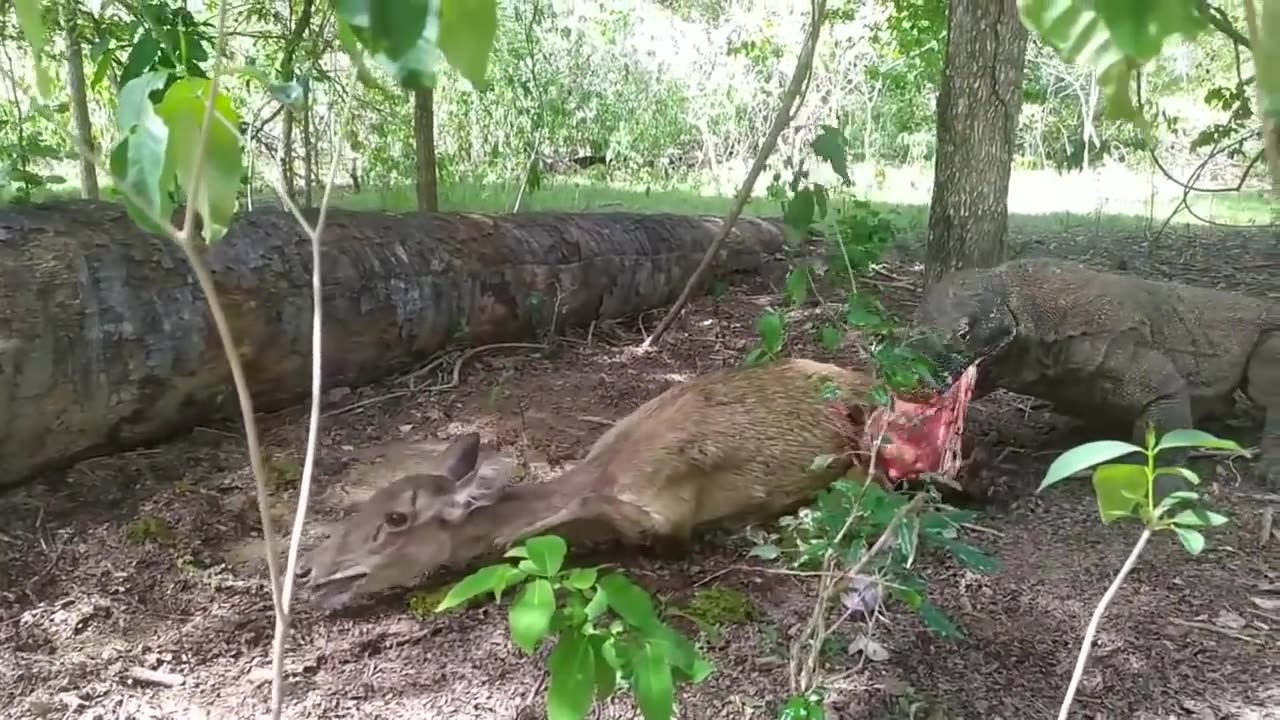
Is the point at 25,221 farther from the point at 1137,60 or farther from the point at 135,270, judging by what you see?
the point at 1137,60

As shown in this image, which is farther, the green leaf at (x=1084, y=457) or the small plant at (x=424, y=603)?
the small plant at (x=424, y=603)

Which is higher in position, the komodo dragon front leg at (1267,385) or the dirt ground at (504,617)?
the komodo dragon front leg at (1267,385)

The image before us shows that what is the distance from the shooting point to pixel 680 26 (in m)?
7.34

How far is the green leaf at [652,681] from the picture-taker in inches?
47.0

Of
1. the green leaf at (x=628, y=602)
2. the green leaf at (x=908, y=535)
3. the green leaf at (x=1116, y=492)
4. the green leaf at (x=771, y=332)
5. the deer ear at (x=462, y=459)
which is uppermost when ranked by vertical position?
the green leaf at (x=1116, y=492)

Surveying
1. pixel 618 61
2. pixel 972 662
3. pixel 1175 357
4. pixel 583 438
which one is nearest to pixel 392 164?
pixel 618 61

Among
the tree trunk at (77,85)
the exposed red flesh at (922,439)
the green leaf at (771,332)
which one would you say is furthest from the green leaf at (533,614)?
the tree trunk at (77,85)

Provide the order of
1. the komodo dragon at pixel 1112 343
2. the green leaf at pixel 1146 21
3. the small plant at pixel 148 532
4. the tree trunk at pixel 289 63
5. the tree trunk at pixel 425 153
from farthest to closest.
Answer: the tree trunk at pixel 425 153
the tree trunk at pixel 289 63
the komodo dragon at pixel 1112 343
the small plant at pixel 148 532
the green leaf at pixel 1146 21

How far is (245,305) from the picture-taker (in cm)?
312

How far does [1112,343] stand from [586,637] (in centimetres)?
206

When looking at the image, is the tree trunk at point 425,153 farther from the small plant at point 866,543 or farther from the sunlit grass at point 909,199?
the small plant at point 866,543

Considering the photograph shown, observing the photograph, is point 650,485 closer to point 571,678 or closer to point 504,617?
point 504,617

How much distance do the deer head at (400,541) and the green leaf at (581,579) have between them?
902mm

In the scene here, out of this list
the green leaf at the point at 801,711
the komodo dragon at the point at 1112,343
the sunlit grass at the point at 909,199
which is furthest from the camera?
the sunlit grass at the point at 909,199
